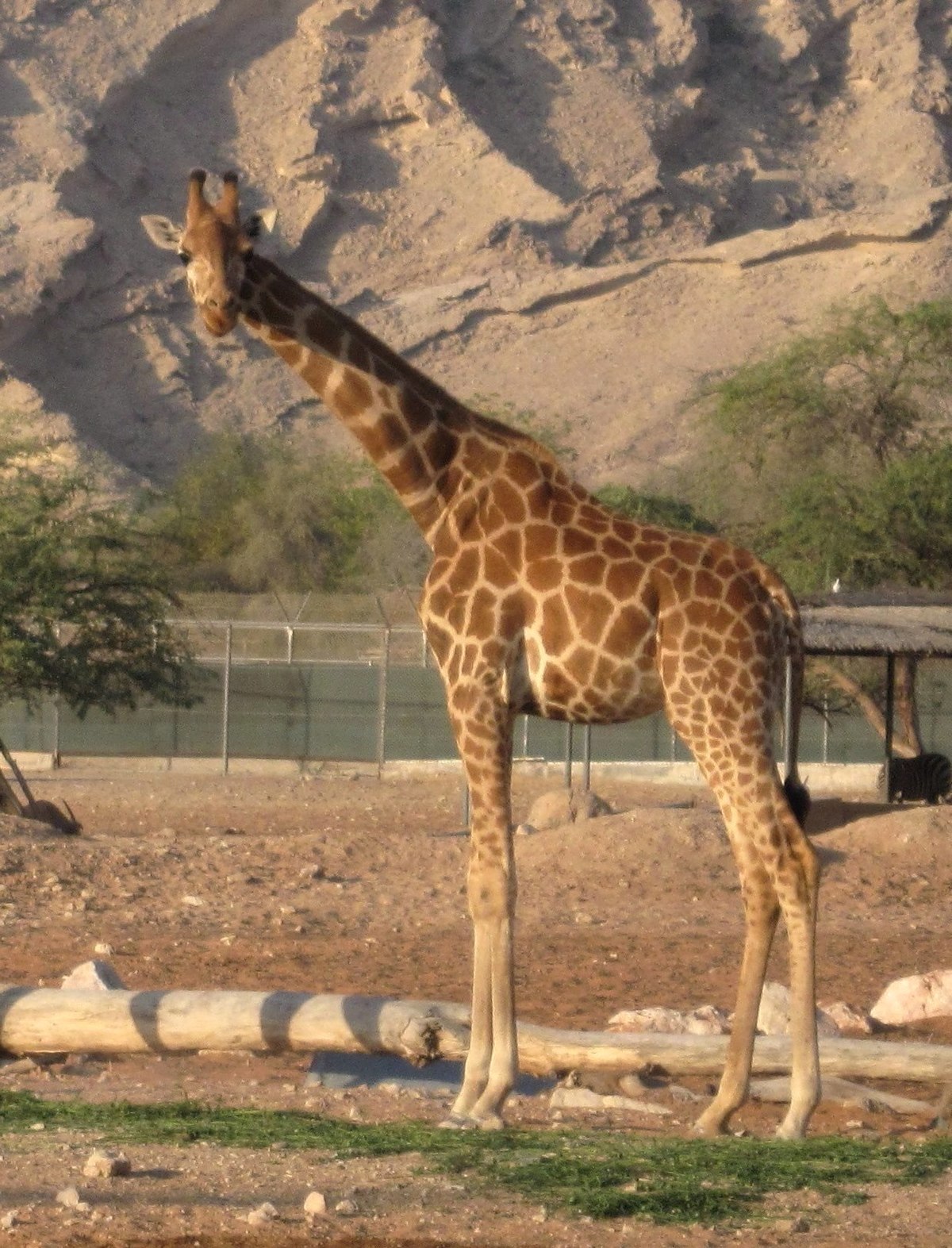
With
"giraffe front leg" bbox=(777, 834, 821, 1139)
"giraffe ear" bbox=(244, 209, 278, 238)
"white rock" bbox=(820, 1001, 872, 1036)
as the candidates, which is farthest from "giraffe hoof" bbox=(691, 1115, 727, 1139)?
"giraffe ear" bbox=(244, 209, 278, 238)

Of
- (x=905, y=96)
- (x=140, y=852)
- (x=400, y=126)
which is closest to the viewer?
(x=140, y=852)

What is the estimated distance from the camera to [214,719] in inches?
1529

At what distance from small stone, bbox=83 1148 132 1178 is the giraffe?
177 centimetres

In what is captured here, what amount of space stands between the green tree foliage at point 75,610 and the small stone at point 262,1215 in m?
18.5

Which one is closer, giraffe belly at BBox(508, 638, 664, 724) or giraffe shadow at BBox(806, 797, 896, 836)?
giraffe belly at BBox(508, 638, 664, 724)

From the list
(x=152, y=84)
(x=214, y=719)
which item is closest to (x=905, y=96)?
(x=152, y=84)

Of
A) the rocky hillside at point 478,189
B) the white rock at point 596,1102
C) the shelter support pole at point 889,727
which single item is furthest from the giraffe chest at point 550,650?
the rocky hillside at point 478,189

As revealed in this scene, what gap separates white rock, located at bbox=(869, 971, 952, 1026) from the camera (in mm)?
11992

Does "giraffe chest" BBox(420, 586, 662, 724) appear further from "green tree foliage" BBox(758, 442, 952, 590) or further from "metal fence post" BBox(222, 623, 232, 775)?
"metal fence post" BBox(222, 623, 232, 775)

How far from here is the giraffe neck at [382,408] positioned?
9086 mm

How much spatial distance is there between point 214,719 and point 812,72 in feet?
194

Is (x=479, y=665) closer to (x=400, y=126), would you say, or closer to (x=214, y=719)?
(x=214, y=719)

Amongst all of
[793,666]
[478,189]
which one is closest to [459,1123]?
[793,666]

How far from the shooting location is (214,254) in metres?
8.55
